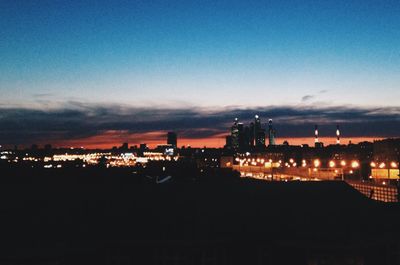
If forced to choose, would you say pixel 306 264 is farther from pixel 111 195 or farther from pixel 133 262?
pixel 111 195

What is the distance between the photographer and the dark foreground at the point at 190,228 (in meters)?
15.4

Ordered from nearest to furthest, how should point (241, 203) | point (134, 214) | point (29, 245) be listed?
point (29, 245)
point (134, 214)
point (241, 203)

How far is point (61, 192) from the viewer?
733 inches

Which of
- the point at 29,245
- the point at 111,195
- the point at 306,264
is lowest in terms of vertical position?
the point at 306,264

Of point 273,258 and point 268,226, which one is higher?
point 268,226

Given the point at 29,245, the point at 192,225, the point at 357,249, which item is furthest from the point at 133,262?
the point at 357,249

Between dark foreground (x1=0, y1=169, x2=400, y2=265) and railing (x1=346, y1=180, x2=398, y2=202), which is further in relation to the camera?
railing (x1=346, y1=180, x2=398, y2=202)

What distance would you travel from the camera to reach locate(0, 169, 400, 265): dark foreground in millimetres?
15383

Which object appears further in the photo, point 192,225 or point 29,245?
point 192,225

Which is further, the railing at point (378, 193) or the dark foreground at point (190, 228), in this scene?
the railing at point (378, 193)

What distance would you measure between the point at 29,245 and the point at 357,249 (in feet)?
41.0

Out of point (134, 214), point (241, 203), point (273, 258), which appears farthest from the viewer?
point (241, 203)

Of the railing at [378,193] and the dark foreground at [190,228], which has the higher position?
the dark foreground at [190,228]

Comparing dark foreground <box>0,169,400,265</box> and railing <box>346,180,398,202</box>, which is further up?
dark foreground <box>0,169,400,265</box>
